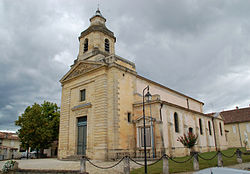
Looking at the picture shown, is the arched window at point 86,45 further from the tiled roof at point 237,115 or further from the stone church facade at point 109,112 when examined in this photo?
the tiled roof at point 237,115

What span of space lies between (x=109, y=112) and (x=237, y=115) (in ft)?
103

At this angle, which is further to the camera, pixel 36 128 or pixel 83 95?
pixel 36 128

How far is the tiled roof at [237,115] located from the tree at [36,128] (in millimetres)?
31705

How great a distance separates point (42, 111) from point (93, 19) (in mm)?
14040

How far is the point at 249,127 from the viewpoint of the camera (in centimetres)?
3672

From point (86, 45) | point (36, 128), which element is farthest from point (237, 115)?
point (36, 128)

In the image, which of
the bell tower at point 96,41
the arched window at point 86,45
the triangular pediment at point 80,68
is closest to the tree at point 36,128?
the triangular pediment at point 80,68

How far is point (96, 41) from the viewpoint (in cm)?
2273

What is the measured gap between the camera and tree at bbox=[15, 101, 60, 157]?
83.6 feet

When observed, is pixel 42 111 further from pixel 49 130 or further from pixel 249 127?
pixel 249 127

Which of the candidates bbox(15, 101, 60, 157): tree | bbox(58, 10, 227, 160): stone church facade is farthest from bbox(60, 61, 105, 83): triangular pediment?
bbox(15, 101, 60, 157): tree

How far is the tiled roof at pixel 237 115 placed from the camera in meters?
38.0

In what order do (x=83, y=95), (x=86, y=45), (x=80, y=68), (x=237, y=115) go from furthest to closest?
(x=237, y=115), (x=86, y=45), (x=80, y=68), (x=83, y=95)

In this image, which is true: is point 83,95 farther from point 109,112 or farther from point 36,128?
point 36,128
